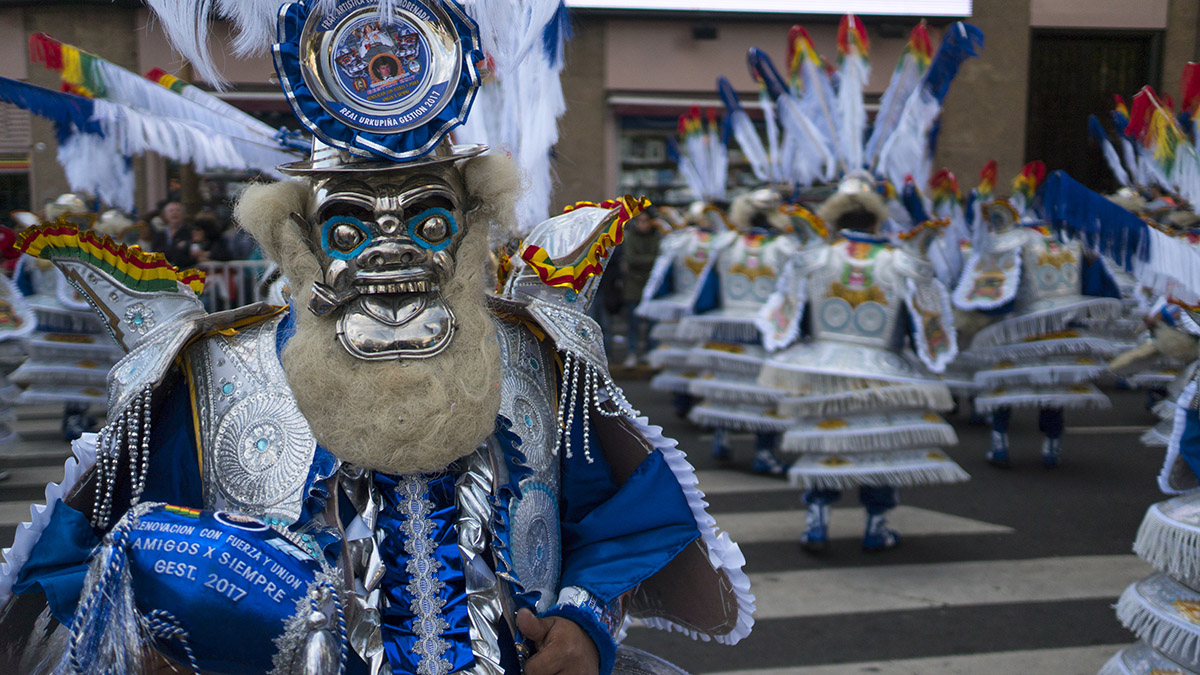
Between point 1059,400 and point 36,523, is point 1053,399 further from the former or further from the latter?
point 36,523

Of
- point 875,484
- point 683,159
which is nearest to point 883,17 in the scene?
point 683,159

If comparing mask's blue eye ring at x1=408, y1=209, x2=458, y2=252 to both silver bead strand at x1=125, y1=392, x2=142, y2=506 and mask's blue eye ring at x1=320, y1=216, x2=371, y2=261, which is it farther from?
silver bead strand at x1=125, y1=392, x2=142, y2=506

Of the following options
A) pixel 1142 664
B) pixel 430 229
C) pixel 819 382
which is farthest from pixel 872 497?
pixel 430 229

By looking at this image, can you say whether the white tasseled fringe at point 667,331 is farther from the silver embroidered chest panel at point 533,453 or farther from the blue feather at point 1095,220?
the silver embroidered chest panel at point 533,453

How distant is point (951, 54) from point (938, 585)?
2832 mm

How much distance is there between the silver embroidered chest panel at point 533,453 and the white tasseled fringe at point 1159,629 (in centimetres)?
195

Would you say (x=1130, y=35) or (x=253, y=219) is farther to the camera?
(x=1130, y=35)

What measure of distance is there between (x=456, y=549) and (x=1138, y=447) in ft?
26.0

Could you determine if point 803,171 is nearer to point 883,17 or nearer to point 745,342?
point 745,342

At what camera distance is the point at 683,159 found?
34.6ft

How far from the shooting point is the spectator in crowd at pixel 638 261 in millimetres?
12211

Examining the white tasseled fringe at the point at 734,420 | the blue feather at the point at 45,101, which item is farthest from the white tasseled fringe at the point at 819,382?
the blue feather at the point at 45,101

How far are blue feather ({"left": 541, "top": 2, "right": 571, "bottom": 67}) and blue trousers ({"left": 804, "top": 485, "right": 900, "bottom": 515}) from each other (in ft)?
11.0

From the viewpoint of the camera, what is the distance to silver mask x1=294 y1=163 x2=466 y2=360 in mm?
1652
